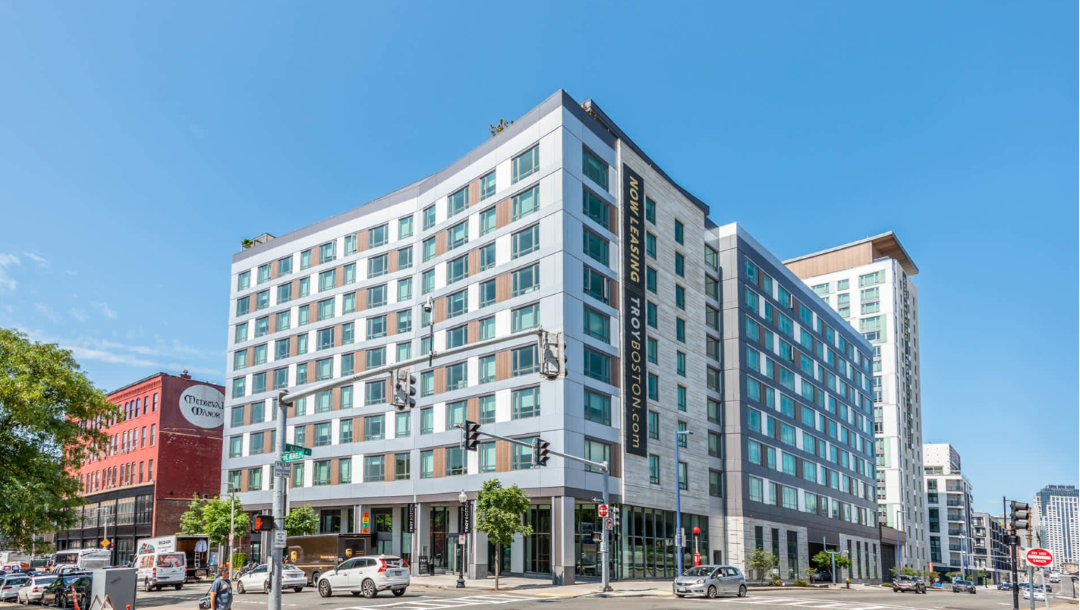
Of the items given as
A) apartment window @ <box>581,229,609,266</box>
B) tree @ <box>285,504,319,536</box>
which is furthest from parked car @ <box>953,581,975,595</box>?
tree @ <box>285,504,319,536</box>

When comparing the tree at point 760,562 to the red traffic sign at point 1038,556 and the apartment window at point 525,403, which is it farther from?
the red traffic sign at point 1038,556

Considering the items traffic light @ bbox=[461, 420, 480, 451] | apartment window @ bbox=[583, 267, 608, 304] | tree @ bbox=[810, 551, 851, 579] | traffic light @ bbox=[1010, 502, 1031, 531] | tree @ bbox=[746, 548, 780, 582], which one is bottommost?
tree @ bbox=[810, 551, 851, 579]

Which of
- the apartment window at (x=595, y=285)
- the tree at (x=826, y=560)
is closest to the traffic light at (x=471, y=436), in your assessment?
the apartment window at (x=595, y=285)

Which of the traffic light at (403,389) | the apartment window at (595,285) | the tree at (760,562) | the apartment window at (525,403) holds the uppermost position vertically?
the apartment window at (595,285)

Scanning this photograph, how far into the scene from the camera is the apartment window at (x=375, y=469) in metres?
68.1

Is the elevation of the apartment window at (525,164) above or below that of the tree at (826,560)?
above

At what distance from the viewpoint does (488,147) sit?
214 ft

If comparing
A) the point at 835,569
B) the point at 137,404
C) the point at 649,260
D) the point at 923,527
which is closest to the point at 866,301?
the point at 923,527

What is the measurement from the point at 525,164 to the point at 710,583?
3015 cm

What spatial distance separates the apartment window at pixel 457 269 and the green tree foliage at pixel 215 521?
25.9m

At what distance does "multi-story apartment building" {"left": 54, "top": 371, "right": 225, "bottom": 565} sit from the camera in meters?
86.4

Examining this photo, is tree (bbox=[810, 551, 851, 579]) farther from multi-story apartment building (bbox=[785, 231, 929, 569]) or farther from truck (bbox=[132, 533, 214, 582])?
truck (bbox=[132, 533, 214, 582])

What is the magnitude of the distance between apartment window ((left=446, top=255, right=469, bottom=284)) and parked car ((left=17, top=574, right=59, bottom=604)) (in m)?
32.3

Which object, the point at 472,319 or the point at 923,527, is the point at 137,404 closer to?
the point at 472,319
